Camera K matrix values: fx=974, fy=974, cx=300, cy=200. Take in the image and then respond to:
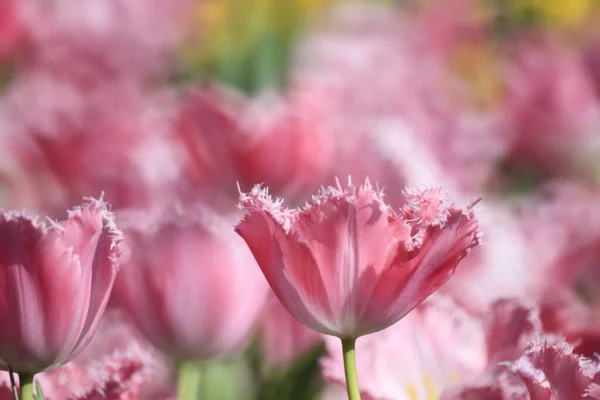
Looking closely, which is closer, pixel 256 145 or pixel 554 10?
pixel 256 145

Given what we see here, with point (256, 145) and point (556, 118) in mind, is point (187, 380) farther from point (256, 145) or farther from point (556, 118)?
point (556, 118)

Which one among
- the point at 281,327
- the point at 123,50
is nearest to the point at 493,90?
the point at 123,50

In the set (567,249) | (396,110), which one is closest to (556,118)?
(396,110)

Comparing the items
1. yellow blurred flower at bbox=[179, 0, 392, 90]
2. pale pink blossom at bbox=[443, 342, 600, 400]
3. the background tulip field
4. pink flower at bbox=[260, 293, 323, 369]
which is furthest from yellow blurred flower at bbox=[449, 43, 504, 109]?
pale pink blossom at bbox=[443, 342, 600, 400]

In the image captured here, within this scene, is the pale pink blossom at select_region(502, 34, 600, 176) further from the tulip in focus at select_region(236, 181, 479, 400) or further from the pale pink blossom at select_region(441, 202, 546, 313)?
the tulip in focus at select_region(236, 181, 479, 400)

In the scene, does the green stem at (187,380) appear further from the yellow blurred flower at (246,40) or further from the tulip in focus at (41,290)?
the yellow blurred flower at (246,40)

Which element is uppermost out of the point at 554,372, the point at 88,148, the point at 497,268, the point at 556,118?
the point at 556,118

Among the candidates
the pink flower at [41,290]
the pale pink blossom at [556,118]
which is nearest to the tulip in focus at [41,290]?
the pink flower at [41,290]
